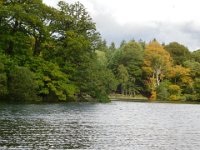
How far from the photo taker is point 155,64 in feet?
436

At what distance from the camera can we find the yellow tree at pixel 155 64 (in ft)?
430

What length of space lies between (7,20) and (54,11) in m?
11.8

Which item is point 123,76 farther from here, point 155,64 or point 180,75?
point 180,75

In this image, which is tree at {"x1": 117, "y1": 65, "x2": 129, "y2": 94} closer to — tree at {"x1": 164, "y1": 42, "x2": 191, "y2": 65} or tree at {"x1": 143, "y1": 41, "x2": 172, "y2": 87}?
tree at {"x1": 143, "y1": 41, "x2": 172, "y2": 87}

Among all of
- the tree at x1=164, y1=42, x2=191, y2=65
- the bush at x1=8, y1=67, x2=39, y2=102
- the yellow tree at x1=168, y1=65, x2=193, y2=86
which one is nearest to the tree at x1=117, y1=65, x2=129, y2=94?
the yellow tree at x1=168, y1=65, x2=193, y2=86

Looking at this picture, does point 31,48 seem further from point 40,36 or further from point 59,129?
point 59,129

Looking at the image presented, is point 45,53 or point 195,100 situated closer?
point 45,53

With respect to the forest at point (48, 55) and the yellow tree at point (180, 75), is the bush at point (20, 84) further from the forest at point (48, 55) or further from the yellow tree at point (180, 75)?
the yellow tree at point (180, 75)

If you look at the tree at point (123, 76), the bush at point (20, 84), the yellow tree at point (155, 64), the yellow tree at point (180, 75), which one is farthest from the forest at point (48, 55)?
the yellow tree at point (180, 75)

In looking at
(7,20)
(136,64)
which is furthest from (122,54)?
(7,20)

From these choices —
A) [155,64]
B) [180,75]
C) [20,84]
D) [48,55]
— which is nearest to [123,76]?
[155,64]

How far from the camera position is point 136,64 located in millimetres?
138750

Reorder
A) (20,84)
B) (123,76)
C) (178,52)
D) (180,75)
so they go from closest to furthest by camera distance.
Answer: (20,84) → (180,75) → (123,76) → (178,52)

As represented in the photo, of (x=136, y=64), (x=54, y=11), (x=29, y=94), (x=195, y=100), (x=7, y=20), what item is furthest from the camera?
(x=136, y=64)
